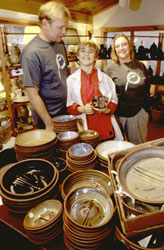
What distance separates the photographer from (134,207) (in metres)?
0.87

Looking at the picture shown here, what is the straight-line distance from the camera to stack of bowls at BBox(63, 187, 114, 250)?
2.81ft

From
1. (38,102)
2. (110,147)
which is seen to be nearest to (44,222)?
(110,147)

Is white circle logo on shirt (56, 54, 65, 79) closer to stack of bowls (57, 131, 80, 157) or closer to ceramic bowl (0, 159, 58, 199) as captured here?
stack of bowls (57, 131, 80, 157)

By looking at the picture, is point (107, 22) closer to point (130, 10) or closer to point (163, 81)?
point (130, 10)

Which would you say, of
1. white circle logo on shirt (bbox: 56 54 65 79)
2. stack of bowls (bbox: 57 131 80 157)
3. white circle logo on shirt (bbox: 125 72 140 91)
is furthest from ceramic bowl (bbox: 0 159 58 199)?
white circle logo on shirt (bbox: 125 72 140 91)

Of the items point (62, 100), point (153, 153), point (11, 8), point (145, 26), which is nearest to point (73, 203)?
point (153, 153)

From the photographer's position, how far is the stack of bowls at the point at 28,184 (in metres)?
1.06

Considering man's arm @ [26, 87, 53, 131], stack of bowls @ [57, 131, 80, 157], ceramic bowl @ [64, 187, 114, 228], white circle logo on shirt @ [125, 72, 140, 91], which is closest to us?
ceramic bowl @ [64, 187, 114, 228]

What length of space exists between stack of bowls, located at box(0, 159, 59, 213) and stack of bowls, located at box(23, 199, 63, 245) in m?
0.04

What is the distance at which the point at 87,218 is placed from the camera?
1000mm

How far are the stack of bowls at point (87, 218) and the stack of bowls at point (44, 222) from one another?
5 centimetres

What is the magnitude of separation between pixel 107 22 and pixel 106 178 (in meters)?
5.61

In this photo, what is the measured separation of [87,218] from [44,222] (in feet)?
0.73

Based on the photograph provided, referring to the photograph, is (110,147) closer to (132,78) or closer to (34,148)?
(34,148)
